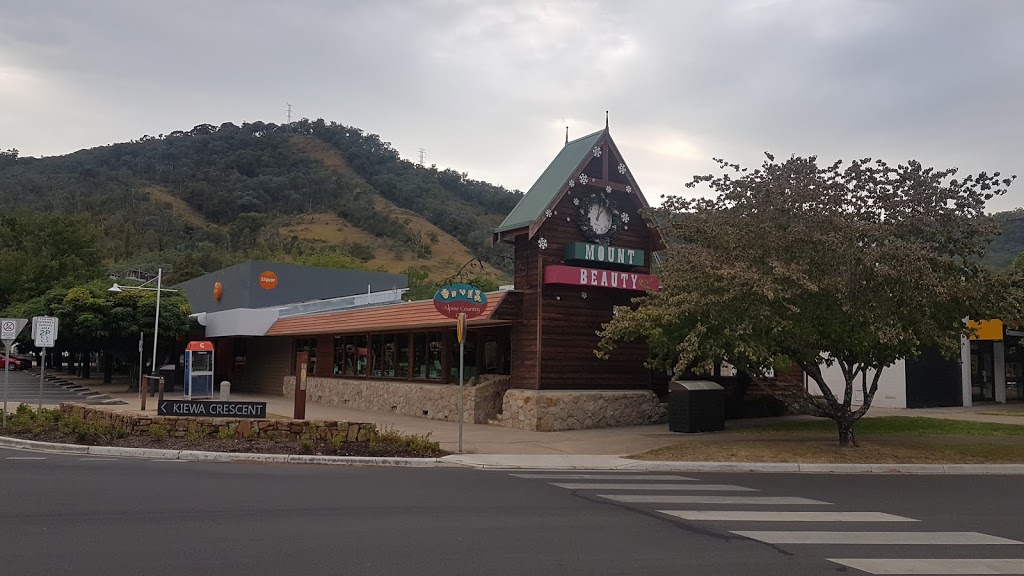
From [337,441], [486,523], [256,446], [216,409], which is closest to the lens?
[486,523]

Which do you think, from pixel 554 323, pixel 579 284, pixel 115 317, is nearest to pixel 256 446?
pixel 554 323

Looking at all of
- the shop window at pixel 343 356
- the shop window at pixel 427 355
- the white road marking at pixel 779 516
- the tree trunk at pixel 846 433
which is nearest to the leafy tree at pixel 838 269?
the tree trunk at pixel 846 433

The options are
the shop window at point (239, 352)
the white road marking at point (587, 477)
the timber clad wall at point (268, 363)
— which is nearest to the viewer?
the white road marking at point (587, 477)

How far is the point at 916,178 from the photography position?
15484mm

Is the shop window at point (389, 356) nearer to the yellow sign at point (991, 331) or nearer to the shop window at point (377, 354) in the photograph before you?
the shop window at point (377, 354)

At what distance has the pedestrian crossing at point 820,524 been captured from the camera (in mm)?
7242

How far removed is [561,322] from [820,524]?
12.2 m

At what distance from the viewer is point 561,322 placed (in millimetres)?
20984

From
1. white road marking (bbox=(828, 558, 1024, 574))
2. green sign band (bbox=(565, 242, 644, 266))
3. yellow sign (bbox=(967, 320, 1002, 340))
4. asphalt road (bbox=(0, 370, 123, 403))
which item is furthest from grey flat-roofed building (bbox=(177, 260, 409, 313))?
white road marking (bbox=(828, 558, 1024, 574))

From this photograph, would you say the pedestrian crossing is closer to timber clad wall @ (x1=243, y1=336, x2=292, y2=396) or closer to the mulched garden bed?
the mulched garden bed

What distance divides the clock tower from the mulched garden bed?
564 cm

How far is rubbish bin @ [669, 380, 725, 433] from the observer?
19516 millimetres

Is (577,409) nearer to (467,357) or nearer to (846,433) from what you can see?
(467,357)

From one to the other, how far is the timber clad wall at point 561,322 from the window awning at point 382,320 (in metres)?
0.81
